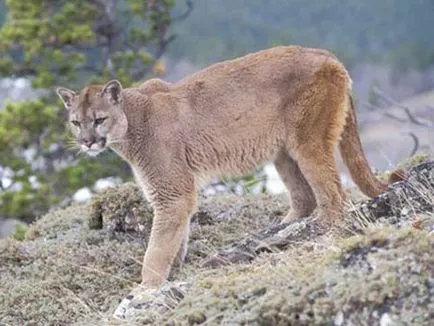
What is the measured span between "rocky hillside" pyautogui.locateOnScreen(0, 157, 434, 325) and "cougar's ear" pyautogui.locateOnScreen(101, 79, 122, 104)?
1394 mm

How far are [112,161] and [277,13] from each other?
9699 mm

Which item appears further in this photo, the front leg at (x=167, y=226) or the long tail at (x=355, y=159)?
the long tail at (x=355, y=159)

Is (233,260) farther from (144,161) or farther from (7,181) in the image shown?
(7,181)

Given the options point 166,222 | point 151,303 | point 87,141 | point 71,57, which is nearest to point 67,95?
point 87,141

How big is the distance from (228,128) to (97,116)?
3.80ft

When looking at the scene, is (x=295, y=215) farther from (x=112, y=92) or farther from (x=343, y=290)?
(x=343, y=290)

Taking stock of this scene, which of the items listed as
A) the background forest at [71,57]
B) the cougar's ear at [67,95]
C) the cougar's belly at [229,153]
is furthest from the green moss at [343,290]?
the background forest at [71,57]

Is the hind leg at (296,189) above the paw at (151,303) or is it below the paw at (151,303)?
below

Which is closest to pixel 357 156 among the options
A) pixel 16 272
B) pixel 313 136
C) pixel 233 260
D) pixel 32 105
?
pixel 313 136

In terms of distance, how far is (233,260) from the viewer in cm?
735

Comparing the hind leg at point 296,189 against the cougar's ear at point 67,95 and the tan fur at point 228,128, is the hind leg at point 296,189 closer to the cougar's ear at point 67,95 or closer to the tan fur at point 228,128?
the tan fur at point 228,128

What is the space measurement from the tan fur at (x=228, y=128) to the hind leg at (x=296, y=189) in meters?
0.09

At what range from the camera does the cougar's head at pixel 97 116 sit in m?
8.05

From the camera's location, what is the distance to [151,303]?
247 inches
